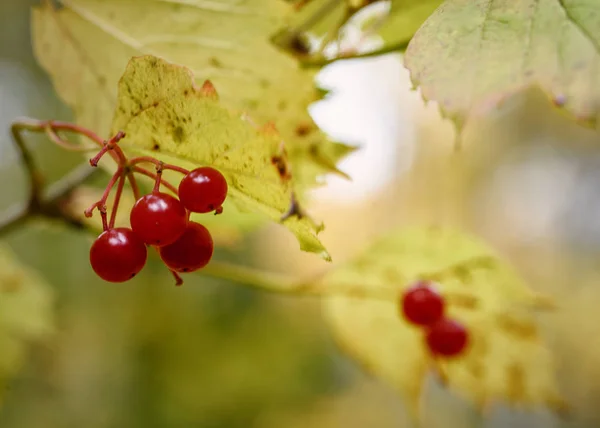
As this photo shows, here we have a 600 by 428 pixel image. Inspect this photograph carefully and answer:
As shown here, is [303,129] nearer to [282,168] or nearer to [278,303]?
[282,168]

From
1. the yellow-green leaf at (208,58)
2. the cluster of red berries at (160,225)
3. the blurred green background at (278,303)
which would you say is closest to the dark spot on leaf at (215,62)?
the yellow-green leaf at (208,58)

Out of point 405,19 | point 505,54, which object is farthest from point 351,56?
point 505,54

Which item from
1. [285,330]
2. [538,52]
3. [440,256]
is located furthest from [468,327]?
[285,330]

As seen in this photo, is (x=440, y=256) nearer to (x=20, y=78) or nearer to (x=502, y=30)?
(x=502, y=30)

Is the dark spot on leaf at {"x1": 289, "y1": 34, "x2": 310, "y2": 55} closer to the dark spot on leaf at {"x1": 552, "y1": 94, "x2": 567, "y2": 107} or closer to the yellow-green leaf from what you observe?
the yellow-green leaf

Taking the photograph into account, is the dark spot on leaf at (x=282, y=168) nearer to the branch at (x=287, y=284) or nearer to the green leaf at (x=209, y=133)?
the green leaf at (x=209, y=133)

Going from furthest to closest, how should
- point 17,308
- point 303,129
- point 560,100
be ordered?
point 17,308
point 303,129
point 560,100
